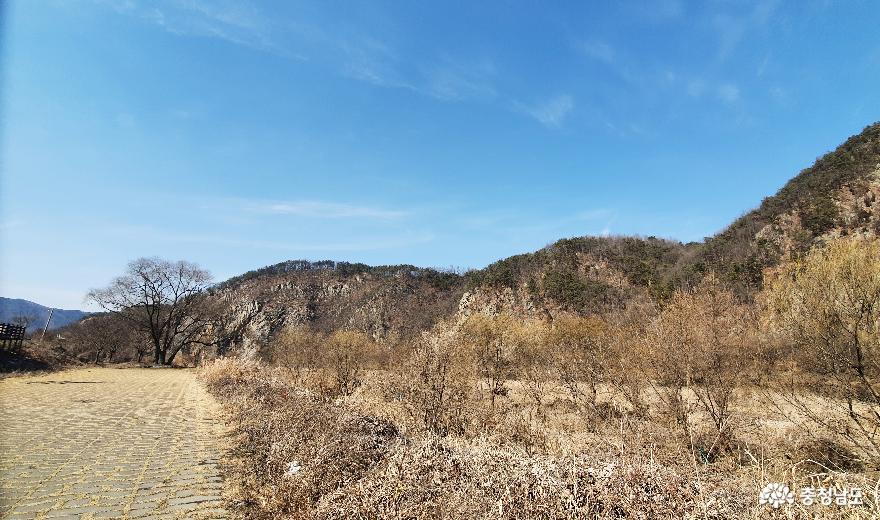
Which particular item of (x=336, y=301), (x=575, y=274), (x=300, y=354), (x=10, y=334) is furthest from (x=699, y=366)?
(x=336, y=301)

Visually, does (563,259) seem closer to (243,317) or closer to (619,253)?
(619,253)

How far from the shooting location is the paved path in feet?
16.5

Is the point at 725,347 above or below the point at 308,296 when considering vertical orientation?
below

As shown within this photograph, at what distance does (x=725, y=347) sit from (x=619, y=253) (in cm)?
6453

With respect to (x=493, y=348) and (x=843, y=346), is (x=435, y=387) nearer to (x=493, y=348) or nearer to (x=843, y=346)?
(x=843, y=346)

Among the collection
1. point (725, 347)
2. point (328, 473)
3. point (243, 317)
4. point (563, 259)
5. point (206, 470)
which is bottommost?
point (206, 470)

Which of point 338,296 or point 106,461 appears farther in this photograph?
point 338,296

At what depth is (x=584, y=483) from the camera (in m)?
3.61

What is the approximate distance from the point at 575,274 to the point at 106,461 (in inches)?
2540

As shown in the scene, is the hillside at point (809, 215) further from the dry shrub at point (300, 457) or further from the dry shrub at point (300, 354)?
the dry shrub at point (300, 457)

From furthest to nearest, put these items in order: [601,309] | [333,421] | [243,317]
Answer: [243,317] → [601,309] → [333,421]

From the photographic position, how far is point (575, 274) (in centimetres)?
6544

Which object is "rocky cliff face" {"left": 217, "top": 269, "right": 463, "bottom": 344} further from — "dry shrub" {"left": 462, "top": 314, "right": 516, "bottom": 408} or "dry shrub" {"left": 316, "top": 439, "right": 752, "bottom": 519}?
"dry shrub" {"left": 316, "top": 439, "right": 752, "bottom": 519}

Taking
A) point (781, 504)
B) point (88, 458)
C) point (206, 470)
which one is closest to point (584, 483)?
point (781, 504)
